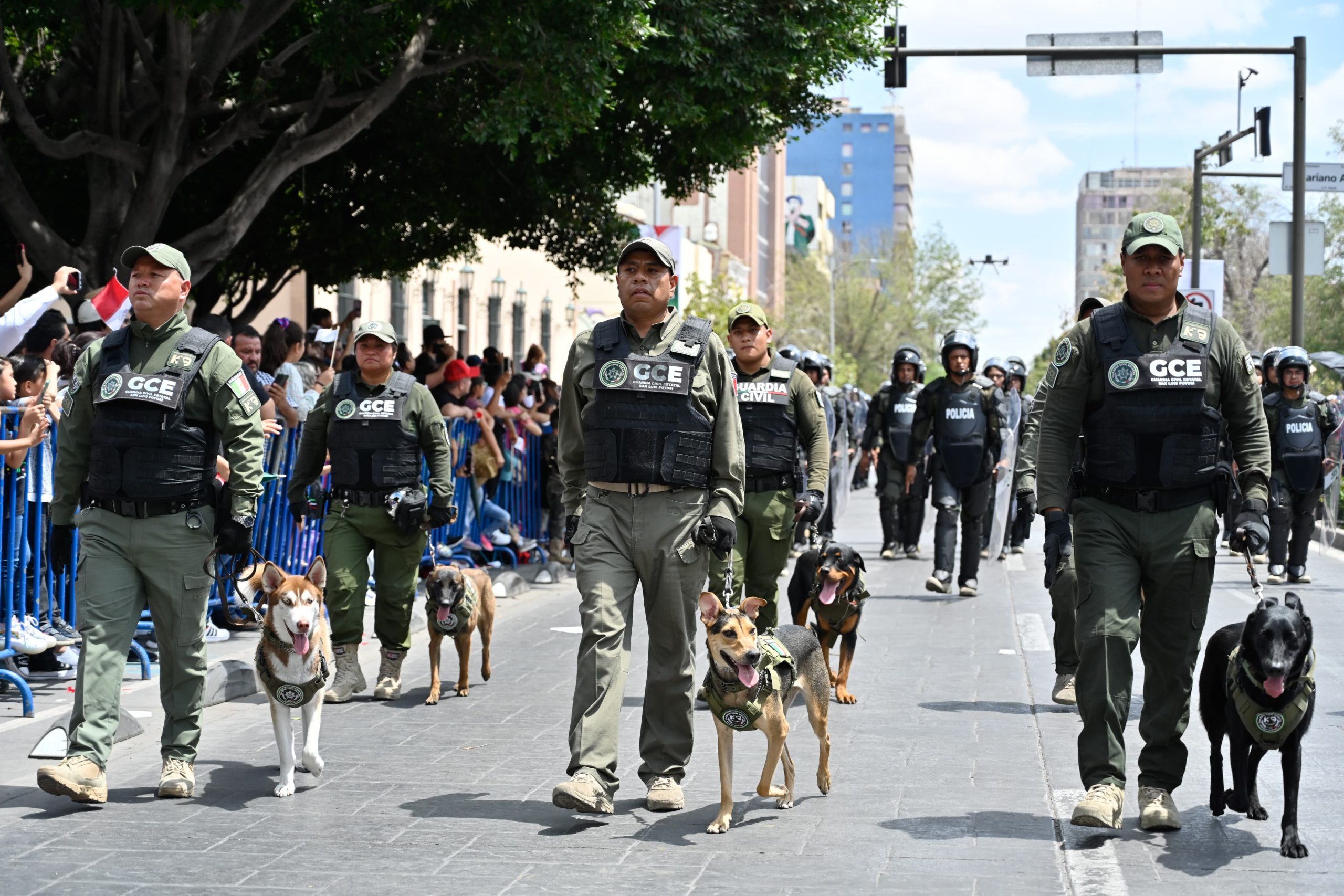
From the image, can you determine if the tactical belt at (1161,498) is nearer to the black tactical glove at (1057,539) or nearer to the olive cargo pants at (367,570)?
the black tactical glove at (1057,539)

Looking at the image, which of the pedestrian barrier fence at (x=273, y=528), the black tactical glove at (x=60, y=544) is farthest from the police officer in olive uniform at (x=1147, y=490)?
the black tactical glove at (x=60, y=544)

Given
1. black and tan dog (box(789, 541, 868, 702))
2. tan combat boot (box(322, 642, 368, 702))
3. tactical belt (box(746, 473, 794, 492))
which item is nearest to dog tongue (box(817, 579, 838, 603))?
Answer: black and tan dog (box(789, 541, 868, 702))

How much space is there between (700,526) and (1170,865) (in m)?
1.99

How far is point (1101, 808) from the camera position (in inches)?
236

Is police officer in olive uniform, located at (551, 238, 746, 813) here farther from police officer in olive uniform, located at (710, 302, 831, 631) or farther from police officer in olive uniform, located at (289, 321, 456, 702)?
police officer in olive uniform, located at (289, 321, 456, 702)

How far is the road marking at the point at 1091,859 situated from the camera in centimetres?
538

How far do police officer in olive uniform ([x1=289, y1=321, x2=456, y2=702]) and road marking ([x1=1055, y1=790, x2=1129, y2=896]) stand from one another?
392 cm

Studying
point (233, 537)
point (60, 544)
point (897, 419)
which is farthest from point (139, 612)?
point (897, 419)

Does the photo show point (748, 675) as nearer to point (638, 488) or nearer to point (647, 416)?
point (638, 488)

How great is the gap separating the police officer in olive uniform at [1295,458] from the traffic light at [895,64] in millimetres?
5840

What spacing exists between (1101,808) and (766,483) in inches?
134

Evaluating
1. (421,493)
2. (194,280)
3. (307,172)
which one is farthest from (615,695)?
(307,172)

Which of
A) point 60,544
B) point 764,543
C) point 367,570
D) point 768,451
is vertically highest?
point 768,451

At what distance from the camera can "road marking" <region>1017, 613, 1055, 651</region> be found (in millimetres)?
11414
